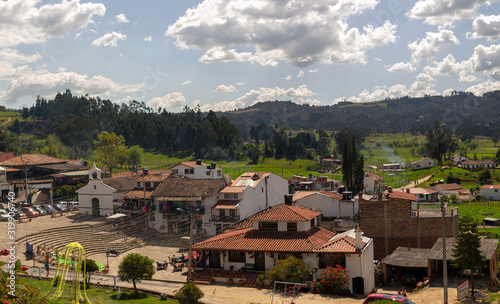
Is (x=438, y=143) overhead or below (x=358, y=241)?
overhead

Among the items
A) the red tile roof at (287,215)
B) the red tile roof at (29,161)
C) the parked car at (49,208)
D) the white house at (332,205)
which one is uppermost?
the red tile roof at (29,161)

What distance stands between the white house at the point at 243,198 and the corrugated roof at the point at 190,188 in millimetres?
966

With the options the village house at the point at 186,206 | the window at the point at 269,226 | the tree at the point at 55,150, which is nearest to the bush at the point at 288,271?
the window at the point at 269,226

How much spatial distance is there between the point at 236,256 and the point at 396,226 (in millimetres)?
13530

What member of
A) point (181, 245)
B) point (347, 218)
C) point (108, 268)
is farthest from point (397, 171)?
point (108, 268)

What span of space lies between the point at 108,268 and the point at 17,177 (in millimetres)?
42339

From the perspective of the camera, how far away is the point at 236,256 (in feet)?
95.8

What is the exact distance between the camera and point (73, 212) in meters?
51.2

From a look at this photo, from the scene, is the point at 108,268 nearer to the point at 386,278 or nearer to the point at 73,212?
the point at 386,278

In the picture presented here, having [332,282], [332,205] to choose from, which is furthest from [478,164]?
[332,282]

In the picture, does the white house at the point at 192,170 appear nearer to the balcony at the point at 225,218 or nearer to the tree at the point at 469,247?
the balcony at the point at 225,218

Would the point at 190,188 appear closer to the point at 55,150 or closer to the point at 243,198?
the point at 243,198

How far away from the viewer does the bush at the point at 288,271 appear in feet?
83.8

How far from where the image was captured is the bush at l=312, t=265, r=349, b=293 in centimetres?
2544
